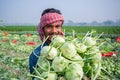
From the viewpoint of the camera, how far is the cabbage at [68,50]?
1.91 m

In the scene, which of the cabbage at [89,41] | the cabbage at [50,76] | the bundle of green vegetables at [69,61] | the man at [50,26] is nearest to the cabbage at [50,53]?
the bundle of green vegetables at [69,61]

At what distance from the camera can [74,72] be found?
1851mm

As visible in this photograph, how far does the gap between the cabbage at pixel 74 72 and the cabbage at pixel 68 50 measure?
0.22 ft

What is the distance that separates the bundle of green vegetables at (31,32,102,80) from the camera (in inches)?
73.8

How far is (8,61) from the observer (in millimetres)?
9055

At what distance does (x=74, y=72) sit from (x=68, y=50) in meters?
0.15

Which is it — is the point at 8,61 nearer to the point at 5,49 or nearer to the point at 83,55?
the point at 5,49

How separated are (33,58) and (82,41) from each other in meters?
0.99

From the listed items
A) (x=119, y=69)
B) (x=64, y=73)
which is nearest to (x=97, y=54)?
(x=64, y=73)

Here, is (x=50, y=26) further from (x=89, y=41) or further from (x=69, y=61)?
(x=69, y=61)

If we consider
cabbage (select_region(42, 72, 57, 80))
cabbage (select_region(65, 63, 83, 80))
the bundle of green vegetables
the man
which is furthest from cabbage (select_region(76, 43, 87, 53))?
the man

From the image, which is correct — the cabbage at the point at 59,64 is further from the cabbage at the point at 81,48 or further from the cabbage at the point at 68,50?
the cabbage at the point at 81,48

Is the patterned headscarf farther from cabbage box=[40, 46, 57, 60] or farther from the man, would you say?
cabbage box=[40, 46, 57, 60]

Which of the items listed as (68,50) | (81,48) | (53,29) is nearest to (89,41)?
(81,48)
